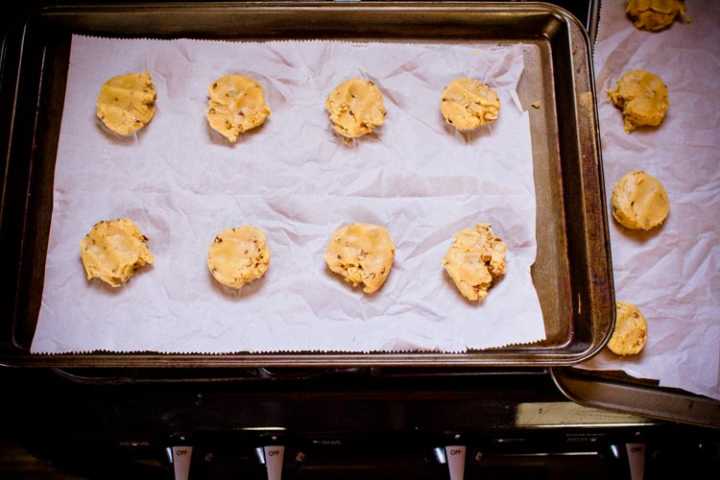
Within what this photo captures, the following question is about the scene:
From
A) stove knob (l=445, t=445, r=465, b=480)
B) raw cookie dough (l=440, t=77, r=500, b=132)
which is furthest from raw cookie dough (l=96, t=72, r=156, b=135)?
stove knob (l=445, t=445, r=465, b=480)

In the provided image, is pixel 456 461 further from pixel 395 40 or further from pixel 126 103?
pixel 126 103

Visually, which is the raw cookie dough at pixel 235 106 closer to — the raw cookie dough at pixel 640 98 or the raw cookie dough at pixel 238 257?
the raw cookie dough at pixel 238 257

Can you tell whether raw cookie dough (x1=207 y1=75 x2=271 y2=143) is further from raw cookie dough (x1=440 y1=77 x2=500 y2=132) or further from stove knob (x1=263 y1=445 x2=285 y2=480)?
stove knob (x1=263 y1=445 x2=285 y2=480)

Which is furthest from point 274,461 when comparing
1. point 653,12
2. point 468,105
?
point 653,12

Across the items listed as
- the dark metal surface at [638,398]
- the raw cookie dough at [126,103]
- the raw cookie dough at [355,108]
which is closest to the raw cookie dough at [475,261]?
the dark metal surface at [638,398]

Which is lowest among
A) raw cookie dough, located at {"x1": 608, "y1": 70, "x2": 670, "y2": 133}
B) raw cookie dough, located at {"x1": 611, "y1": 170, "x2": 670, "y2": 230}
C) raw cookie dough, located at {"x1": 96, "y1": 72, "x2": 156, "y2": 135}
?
raw cookie dough, located at {"x1": 611, "y1": 170, "x2": 670, "y2": 230}
